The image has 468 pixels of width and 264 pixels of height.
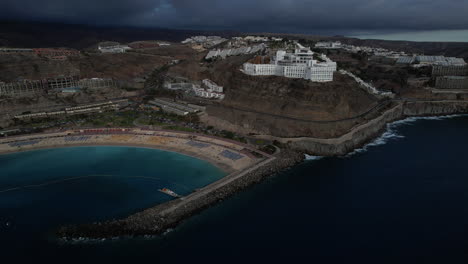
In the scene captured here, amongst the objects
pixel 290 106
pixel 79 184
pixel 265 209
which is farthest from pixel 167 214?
pixel 290 106

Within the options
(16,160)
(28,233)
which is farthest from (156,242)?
(16,160)

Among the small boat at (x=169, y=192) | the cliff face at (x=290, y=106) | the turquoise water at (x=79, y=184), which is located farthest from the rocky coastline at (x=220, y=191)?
the cliff face at (x=290, y=106)

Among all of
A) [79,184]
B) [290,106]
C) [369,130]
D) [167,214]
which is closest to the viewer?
[167,214]

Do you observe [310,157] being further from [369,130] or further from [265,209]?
[265,209]

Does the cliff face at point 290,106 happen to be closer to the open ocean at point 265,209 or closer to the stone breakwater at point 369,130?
the stone breakwater at point 369,130

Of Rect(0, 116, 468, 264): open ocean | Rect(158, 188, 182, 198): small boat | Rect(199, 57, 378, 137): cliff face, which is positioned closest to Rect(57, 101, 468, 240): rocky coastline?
Rect(0, 116, 468, 264): open ocean

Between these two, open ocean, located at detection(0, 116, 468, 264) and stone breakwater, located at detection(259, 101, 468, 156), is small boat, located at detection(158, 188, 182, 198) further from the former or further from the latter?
stone breakwater, located at detection(259, 101, 468, 156)

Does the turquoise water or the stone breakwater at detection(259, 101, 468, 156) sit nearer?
the turquoise water
